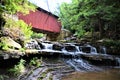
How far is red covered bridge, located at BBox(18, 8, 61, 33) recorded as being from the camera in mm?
15920

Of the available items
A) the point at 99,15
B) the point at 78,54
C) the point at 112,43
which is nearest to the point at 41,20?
the point at 99,15

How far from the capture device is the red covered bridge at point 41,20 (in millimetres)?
15920

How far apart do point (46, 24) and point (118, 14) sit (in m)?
7.36

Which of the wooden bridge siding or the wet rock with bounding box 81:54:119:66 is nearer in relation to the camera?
the wet rock with bounding box 81:54:119:66

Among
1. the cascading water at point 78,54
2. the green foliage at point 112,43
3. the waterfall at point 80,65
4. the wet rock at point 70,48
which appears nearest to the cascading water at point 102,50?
the cascading water at point 78,54

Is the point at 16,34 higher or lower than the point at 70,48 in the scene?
higher

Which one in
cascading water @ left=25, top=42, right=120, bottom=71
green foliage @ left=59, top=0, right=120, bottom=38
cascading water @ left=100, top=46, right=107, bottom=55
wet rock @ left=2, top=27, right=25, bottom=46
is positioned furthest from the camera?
green foliage @ left=59, top=0, right=120, bottom=38

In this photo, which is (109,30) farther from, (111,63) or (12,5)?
(12,5)

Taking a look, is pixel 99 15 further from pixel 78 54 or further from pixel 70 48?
pixel 78 54

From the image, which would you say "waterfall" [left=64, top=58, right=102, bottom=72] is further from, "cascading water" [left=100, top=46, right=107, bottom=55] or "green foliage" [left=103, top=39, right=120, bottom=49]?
"green foliage" [left=103, top=39, right=120, bottom=49]

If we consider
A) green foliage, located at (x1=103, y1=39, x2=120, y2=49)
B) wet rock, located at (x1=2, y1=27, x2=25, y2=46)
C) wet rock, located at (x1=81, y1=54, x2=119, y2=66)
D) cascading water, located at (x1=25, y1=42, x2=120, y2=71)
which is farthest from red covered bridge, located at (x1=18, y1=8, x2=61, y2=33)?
wet rock, located at (x1=2, y1=27, x2=25, y2=46)

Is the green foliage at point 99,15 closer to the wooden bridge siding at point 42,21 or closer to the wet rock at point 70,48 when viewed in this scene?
the wooden bridge siding at point 42,21

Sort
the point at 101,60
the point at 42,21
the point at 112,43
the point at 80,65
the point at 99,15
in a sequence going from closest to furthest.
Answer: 1. the point at 80,65
2. the point at 101,60
3. the point at 112,43
4. the point at 99,15
5. the point at 42,21

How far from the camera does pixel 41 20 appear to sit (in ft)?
58.4
